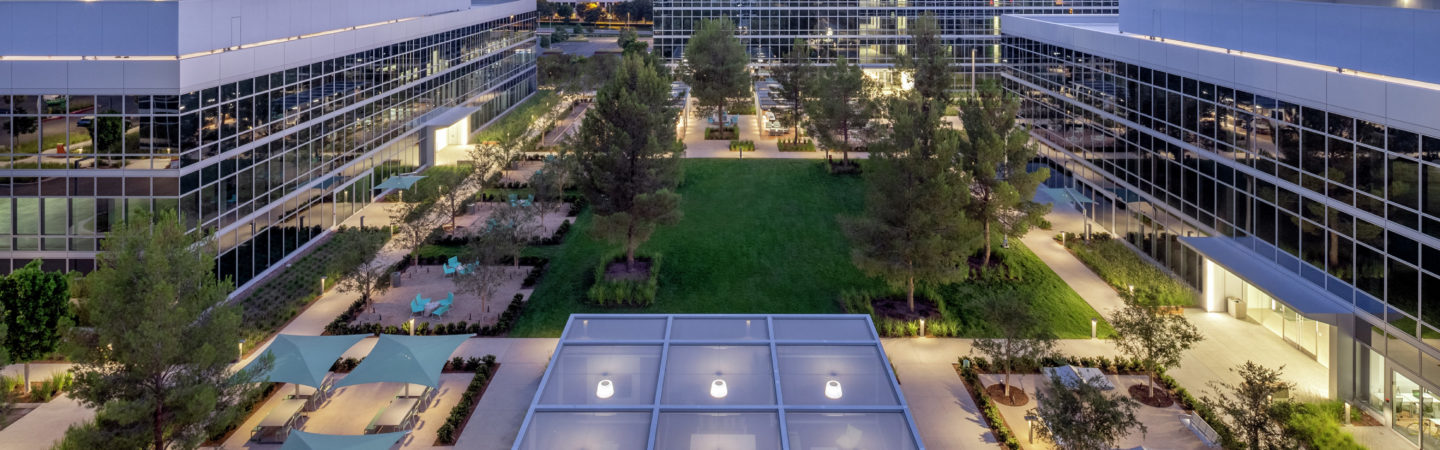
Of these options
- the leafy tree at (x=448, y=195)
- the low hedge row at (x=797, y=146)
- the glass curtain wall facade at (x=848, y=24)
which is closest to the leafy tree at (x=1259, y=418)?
the leafy tree at (x=448, y=195)

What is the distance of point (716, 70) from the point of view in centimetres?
6431

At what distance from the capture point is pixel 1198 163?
2702 centimetres

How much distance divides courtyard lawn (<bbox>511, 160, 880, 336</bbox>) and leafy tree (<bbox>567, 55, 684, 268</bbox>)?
2.39 metres

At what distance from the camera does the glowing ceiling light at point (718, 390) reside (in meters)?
16.0

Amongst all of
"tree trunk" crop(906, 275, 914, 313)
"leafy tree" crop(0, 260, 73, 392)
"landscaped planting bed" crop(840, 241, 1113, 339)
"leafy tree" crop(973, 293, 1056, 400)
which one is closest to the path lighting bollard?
"leafy tree" crop(973, 293, 1056, 400)

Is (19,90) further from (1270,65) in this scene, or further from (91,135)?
(1270,65)

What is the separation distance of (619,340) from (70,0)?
20.1 metres

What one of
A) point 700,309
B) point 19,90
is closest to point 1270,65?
point 700,309

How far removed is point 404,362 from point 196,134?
1207 cm

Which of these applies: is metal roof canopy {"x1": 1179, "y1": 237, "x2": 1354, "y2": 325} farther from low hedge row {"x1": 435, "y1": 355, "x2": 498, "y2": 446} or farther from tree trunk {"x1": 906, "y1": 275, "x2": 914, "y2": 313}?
low hedge row {"x1": 435, "y1": 355, "x2": 498, "y2": 446}

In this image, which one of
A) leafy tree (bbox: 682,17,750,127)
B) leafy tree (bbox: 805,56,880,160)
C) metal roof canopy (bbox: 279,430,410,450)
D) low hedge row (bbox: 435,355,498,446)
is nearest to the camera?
metal roof canopy (bbox: 279,430,410,450)

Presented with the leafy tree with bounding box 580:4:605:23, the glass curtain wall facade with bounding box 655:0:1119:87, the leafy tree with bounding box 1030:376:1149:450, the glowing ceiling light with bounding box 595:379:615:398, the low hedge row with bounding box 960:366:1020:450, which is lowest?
the low hedge row with bounding box 960:366:1020:450

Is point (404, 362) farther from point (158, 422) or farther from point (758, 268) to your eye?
point (758, 268)

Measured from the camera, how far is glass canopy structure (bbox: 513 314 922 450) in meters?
14.4
